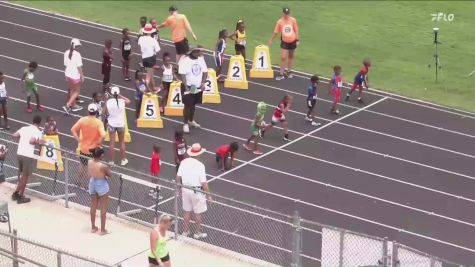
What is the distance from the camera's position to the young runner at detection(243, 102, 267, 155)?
24.9m

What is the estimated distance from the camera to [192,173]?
780 inches

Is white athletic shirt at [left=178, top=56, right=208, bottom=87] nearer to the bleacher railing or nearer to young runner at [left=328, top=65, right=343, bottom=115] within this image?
young runner at [left=328, top=65, right=343, bottom=115]

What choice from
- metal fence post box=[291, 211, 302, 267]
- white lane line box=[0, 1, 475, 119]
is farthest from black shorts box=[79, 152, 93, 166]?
white lane line box=[0, 1, 475, 119]

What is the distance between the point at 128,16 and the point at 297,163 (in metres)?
12.0

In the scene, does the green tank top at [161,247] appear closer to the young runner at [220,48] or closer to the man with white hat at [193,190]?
the man with white hat at [193,190]

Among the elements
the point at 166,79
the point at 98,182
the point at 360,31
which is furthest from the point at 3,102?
the point at 360,31

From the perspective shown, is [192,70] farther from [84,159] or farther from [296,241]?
[296,241]

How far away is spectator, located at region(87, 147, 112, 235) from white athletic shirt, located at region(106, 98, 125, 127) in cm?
369

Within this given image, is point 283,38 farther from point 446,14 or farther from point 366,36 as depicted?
point 446,14

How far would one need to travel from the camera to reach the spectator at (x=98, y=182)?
19.5 m

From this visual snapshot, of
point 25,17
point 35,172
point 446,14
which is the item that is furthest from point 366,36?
point 35,172

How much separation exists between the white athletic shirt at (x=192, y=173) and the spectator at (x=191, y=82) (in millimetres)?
6110

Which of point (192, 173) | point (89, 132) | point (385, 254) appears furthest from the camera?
point (89, 132)

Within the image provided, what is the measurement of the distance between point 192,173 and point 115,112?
4325mm
